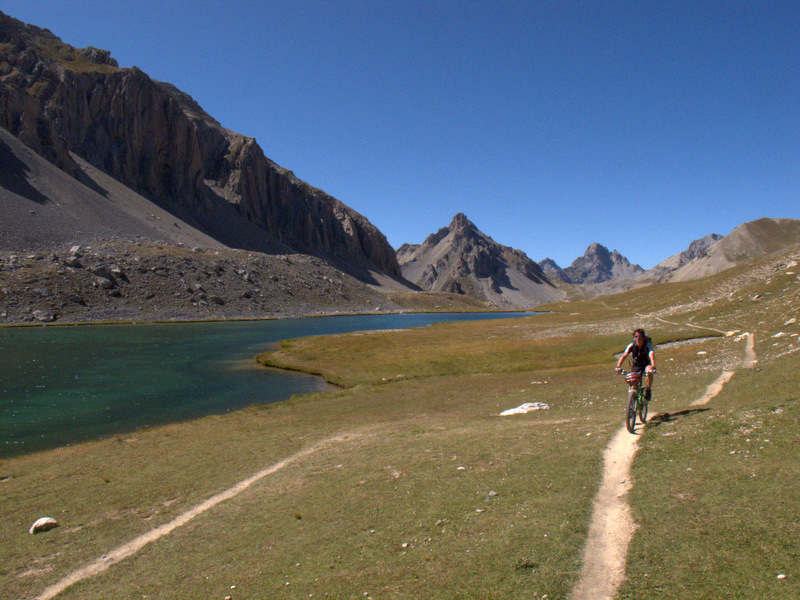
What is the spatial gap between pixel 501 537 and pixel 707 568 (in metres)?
3.88

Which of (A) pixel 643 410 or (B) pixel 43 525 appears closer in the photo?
(B) pixel 43 525

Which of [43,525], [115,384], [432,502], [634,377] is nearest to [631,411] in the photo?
[634,377]

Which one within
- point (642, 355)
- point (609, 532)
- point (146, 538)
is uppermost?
point (642, 355)

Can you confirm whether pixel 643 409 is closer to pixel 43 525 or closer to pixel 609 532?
pixel 609 532

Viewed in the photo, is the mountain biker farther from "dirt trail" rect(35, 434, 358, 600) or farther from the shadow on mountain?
the shadow on mountain

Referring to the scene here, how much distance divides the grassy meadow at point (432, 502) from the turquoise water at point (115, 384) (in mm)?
5773

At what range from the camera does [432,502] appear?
13.1 meters

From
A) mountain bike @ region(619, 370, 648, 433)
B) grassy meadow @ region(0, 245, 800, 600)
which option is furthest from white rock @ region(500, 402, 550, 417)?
mountain bike @ region(619, 370, 648, 433)

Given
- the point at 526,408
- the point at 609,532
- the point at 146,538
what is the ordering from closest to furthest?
the point at 609,532
the point at 146,538
the point at 526,408

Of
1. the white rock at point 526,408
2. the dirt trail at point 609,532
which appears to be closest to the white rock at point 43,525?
the dirt trail at point 609,532

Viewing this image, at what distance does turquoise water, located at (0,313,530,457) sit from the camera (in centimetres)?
3244

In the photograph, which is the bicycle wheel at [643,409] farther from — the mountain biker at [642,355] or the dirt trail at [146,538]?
the dirt trail at [146,538]

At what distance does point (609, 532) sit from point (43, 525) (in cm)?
1670

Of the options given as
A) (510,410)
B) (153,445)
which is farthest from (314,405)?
(510,410)
